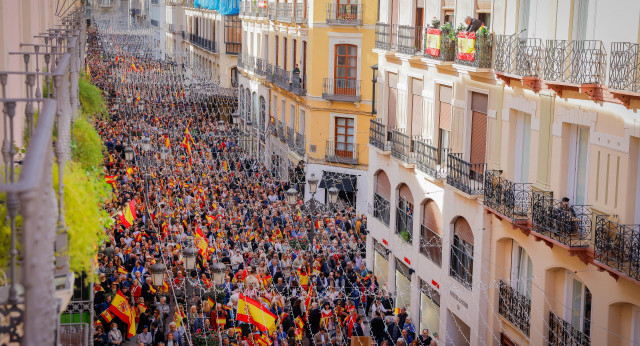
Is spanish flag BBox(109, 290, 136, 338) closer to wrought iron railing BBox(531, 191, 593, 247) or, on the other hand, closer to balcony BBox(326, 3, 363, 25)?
wrought iron railing BBox(531, 191, 593, 247)

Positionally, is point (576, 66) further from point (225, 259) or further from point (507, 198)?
point (225, 259)

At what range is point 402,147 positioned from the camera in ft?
82.5

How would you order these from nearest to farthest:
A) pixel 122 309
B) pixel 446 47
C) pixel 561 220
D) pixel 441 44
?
1. pixel 561 220
2. pixel 122 309
3. pixel 446 47
4. pixel 441 44

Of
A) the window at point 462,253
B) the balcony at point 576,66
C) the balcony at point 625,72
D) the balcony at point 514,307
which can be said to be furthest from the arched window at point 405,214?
the balcony at point 625,72

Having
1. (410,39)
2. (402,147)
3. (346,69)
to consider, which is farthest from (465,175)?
(346,69)

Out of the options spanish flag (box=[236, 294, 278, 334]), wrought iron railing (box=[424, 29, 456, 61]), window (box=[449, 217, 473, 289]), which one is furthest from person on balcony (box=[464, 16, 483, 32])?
A: spanish flag (box=[236, 294, 278, 334])

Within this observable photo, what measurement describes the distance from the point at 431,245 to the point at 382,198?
14.1ft

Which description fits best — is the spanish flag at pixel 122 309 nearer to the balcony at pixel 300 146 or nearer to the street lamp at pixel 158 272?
the street lamp at pixel 158 272

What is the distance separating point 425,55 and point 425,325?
6.90m

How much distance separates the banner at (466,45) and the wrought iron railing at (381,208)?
7082mm

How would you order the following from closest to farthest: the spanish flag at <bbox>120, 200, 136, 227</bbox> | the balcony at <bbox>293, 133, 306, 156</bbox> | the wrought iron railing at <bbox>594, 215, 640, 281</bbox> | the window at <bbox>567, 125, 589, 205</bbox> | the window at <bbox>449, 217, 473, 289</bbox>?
the wrought iron railing at <bbox>594, 215, 640, 281</bbox>
the window at <bbox>567, 125, 589, 205</bbox>
the window at <bbox>449, 217, 473, 289</bbox>
the spanish flag at <bbox>120, 200, 136, 227</bbox>
the balcony at <bbox>293, 133, 306, 156</bbox>

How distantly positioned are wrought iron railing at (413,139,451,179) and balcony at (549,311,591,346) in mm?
5501

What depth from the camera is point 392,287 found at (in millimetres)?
26312

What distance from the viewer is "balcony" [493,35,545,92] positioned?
17.8 m
